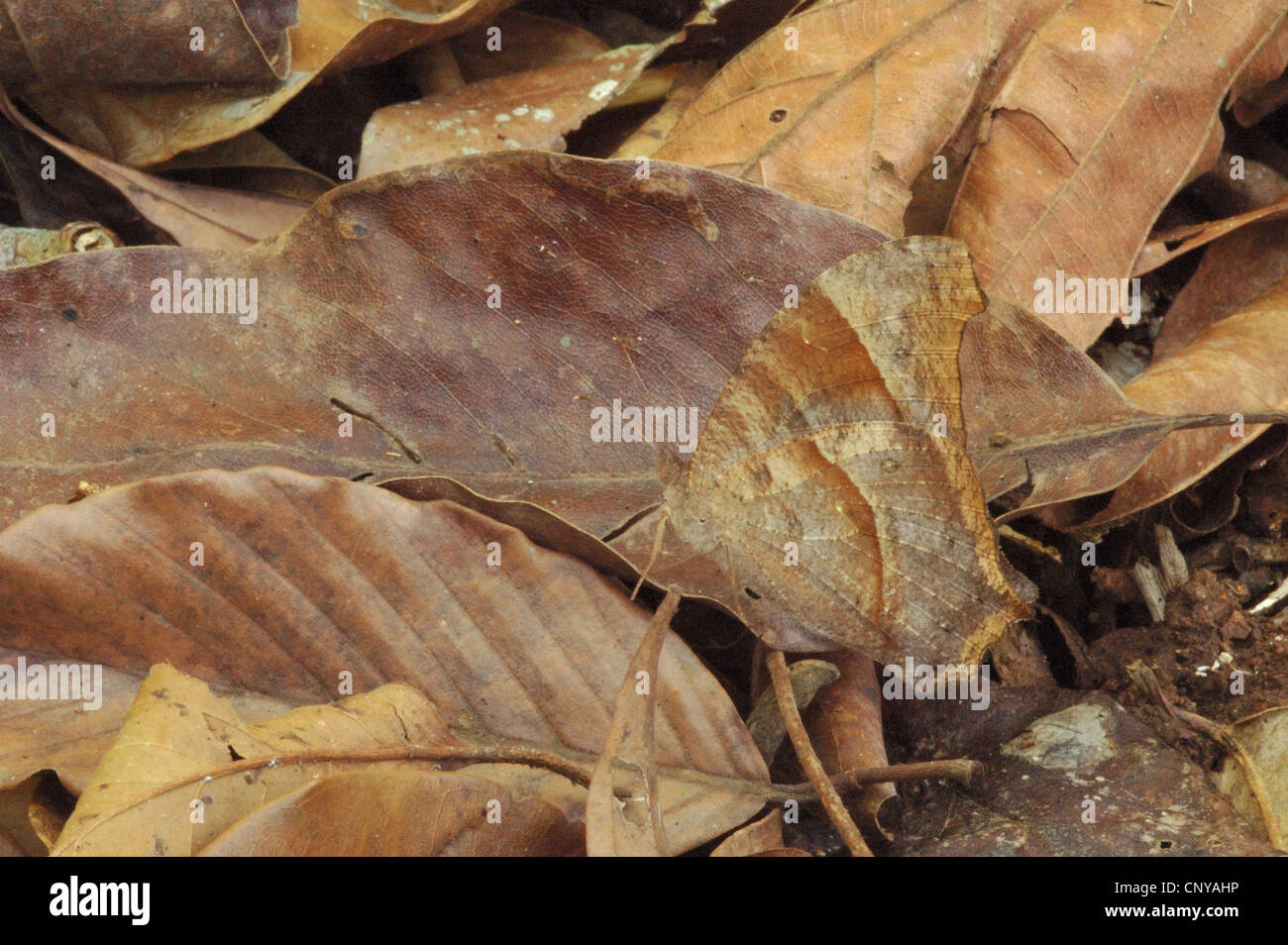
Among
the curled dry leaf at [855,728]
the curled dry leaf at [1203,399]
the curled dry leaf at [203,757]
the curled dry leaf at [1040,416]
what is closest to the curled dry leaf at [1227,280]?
the curled dry leaf at [1203,399]

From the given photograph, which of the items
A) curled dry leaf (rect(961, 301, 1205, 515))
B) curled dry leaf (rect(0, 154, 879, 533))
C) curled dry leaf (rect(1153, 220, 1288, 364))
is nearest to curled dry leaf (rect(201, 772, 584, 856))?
curled dry leaf (rect(0, 154, 879, 533))

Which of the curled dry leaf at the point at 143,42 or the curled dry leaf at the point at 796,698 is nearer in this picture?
the curled dry leaf at the point at 796,698

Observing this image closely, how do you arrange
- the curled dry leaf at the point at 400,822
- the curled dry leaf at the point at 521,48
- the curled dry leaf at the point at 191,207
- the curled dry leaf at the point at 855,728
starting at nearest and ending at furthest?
the curled dry leaf at the point at 400,822, the curled dry leaf at the point at 855,728, the curled dry leaf at the point at 191,207, the curled dry leaf at the point at 521,48

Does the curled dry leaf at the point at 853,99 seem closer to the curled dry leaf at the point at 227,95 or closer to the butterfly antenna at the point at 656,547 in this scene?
the curled dry leaf at the point at 227,95

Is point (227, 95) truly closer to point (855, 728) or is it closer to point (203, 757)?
point (203, 757)

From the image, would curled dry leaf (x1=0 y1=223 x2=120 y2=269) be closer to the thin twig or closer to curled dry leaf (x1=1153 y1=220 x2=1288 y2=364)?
the thin twig

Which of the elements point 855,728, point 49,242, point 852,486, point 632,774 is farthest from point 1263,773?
point 49,242

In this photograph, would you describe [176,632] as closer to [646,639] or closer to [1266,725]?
[646,639]

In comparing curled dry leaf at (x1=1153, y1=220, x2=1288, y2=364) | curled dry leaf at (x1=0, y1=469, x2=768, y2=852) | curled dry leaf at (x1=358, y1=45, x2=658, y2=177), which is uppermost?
curled dry leaf at (x1=358, y1=45, x2=658, y2=177)
